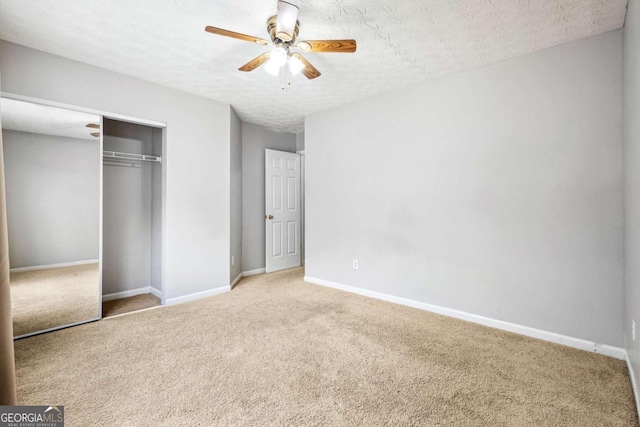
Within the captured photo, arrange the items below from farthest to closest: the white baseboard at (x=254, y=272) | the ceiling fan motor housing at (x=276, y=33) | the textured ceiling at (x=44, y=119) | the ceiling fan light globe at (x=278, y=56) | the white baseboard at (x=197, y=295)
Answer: the white baseboard at (x=254, y=272) < the white baseboard at (x=197, y=295) < the textured ceiling at (x=44, y=119) < the ceiling fan light globe at (x=278, y=56) < the ceiling fan motor housing at (x=276, y=33)

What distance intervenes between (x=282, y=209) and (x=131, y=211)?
226cm

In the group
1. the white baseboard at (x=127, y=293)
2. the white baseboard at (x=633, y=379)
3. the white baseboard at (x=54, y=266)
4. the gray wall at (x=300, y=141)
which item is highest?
the gray wall at (x=300, y=141)

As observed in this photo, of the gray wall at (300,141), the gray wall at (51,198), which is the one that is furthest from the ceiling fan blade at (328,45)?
the gray wall at (300,141)

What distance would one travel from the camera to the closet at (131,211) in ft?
10.8

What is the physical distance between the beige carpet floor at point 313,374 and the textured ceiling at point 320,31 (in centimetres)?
248

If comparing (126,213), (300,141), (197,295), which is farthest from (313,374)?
(300,141)

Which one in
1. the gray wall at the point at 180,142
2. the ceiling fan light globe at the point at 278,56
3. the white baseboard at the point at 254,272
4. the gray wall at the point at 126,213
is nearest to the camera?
the ceiling fan light globe at the point at 278,56

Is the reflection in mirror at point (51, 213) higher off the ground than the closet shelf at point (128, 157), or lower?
lower

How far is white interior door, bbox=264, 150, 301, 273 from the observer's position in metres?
4.93

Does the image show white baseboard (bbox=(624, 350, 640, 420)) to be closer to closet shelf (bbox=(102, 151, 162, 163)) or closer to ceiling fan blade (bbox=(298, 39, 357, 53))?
ceiling fan blade (bbox=(298, 39, 357, 53))

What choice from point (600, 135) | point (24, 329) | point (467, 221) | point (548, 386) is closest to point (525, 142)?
point (600, 135)

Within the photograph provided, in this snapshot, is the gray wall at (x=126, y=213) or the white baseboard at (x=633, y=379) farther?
the gray wall at (x=126, y=213)

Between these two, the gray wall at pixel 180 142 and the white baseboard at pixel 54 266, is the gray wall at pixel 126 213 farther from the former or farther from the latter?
the gray wall at pixel 180 142

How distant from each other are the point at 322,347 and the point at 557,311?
1993 mm
